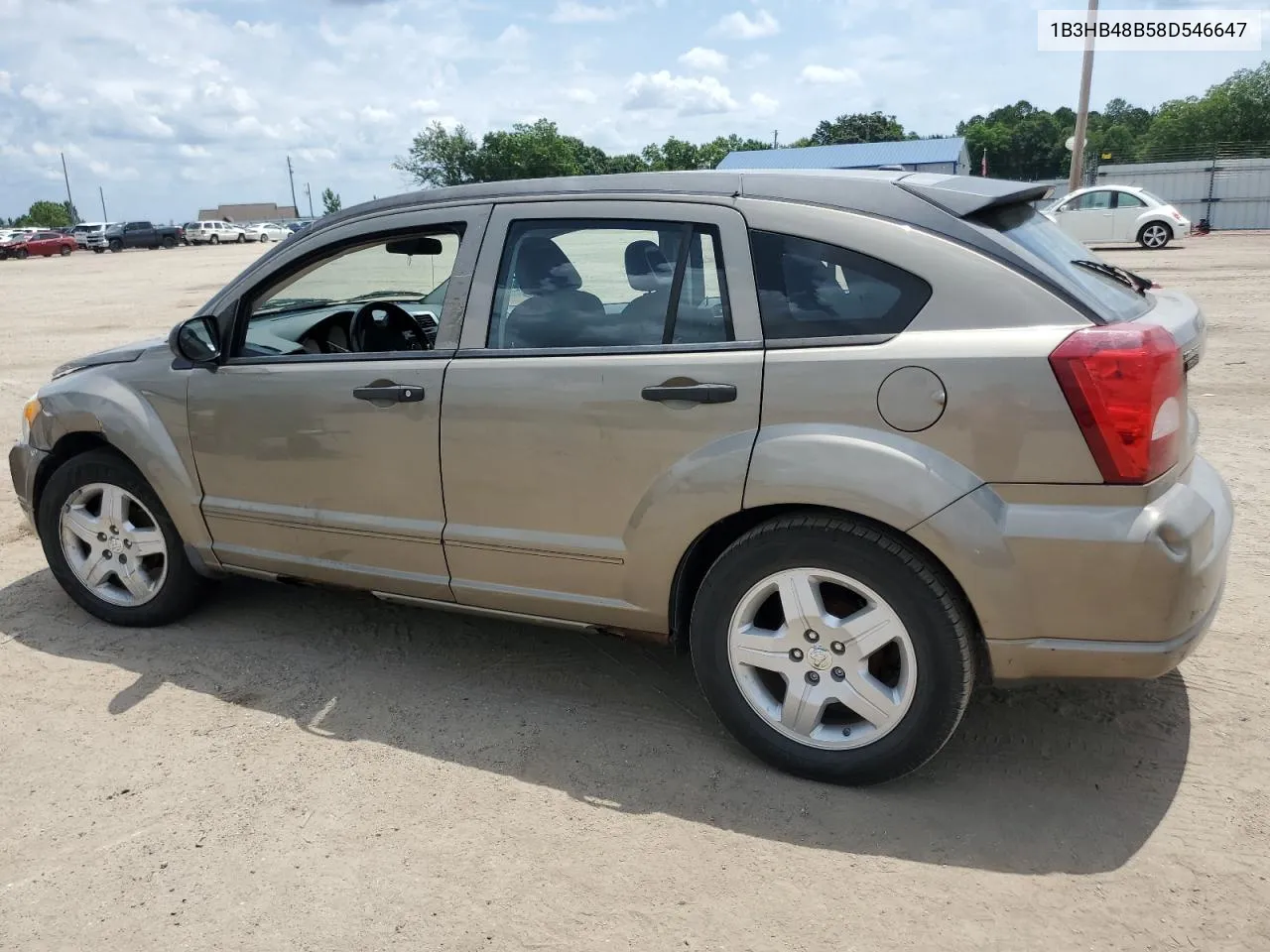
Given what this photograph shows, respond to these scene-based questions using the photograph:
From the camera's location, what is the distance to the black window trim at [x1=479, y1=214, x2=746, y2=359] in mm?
3006

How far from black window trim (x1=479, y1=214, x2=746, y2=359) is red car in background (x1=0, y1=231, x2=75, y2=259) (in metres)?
53.7

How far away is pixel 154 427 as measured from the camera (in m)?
4.02

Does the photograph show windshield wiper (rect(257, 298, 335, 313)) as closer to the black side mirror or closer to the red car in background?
the black side mirror

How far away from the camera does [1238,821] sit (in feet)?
9.11

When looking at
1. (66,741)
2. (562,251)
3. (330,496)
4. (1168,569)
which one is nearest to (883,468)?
(1168,569)

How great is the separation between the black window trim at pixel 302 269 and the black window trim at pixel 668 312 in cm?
17

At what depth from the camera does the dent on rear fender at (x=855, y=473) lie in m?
2.67

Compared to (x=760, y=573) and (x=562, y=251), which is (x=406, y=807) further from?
(x=562, y=251)

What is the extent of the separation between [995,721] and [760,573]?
1085 millimetres

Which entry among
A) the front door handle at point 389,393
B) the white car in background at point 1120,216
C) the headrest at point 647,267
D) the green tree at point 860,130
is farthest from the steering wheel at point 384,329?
the green tree at point 860,130

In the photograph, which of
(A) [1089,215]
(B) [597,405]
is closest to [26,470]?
(B) [597,405]

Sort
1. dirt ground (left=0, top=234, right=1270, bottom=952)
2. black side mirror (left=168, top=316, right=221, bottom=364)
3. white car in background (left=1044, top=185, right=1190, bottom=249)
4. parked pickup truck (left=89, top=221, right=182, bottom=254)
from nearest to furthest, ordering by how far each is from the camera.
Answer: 1. dirt ground (left=0, top=234, right=1270, bottom=952)
2. black side mirror (left=168, top=316, right=221, bottom=364)
3. white car in background (left=1044, top=185, right=1190, bottom=249)
4. parked pickup truck (left=89, top=221, right=182, bottom=254)

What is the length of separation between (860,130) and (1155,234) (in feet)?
248

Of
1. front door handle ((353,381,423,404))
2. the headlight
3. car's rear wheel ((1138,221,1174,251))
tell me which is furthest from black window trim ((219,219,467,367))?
car's rear wheel ((1138,221,1174,251))
